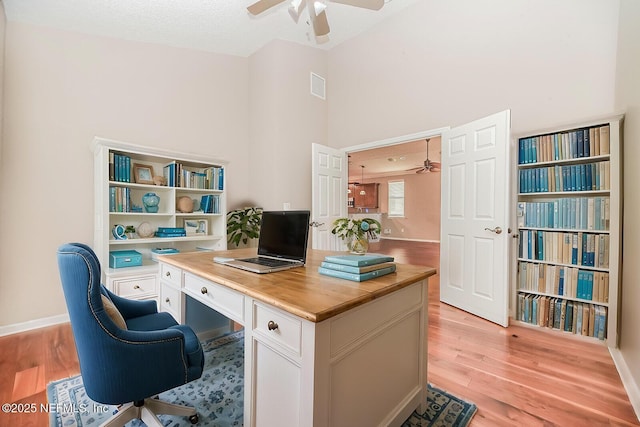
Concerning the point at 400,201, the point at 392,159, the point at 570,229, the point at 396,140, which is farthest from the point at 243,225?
the point at 400,201

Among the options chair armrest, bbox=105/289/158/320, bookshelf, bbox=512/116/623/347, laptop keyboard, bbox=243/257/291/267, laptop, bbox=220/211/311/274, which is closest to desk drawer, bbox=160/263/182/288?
chair armrest, bbox=105/289/158/320

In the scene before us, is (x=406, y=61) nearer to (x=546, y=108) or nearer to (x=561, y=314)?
(x=546, y=108)

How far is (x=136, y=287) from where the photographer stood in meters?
2.59

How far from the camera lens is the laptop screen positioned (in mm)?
1536

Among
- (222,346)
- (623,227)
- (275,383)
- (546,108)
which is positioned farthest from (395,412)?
(546,108)

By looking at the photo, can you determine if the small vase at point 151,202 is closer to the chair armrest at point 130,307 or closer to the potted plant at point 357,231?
the chair armrest at point 130,307

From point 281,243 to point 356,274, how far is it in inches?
22.6

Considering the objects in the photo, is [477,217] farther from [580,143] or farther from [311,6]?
[311,6]

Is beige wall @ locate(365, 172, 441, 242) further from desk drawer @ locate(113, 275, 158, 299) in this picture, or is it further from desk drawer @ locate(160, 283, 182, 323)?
desk drawer @ locate(160, 283, 182, 323)

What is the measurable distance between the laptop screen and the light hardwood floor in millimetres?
1268

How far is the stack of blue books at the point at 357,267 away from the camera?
1.26 meters

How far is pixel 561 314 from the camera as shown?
250 cm

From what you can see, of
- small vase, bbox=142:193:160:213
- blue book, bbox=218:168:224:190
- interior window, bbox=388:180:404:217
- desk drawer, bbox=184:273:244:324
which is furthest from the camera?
interior window, bbox=388:180:404:217

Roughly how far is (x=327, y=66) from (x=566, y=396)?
4715 millimetres
